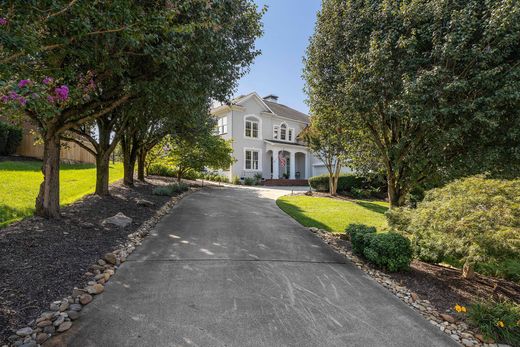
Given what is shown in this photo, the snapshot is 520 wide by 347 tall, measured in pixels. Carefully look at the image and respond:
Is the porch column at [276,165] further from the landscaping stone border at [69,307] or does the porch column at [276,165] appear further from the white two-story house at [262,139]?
the landscaping stone border at [69,307]

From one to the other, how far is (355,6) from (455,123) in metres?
3.84

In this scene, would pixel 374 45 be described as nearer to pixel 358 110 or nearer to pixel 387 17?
pixel 387 17

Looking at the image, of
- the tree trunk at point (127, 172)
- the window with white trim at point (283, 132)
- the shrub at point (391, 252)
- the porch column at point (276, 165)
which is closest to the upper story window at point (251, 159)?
the porch column at point (276, 165)

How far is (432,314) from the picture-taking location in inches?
149

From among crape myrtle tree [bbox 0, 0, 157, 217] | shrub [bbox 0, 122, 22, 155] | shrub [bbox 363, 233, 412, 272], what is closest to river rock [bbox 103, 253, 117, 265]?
crape myrtle tree [bbox 0, 0, 157, 217]

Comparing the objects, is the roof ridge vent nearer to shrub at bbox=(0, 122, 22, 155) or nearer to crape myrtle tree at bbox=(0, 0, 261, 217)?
shrub at bbox=(0, 122, 22, 155)

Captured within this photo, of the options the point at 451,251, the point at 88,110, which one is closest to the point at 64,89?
the point at 88,110

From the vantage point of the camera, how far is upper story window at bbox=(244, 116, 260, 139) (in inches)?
995

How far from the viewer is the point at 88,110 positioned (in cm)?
632

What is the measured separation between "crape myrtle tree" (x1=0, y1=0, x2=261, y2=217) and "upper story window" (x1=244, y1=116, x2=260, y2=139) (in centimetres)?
1707

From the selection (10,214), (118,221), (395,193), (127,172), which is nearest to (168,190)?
(127,172)

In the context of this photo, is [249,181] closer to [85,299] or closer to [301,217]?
[301,217]

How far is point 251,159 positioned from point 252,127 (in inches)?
Result: 121

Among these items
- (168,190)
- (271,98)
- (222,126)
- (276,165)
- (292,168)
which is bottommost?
(168,190)
